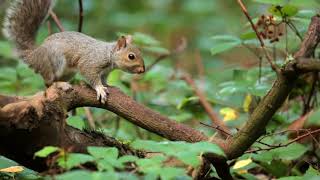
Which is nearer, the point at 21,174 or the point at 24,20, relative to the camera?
the point at 21,174

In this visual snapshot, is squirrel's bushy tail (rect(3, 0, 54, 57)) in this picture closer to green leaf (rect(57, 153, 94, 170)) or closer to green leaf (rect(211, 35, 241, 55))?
green leaf (rect(211, 35, 241, 55))

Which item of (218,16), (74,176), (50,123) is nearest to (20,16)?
(50,123)

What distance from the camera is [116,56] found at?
2.86m

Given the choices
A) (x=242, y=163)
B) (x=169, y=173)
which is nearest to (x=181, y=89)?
(x=242, y=163)

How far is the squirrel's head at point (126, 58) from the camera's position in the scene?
2.83 m

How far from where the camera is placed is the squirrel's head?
2832mm

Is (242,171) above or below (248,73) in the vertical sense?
Answer: below

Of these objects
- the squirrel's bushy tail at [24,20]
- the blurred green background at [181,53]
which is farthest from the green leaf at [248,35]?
the squirrel's bushy tail at [24,20]

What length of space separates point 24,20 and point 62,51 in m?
0.32

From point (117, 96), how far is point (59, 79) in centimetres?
73

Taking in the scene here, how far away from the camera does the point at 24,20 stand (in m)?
2.97

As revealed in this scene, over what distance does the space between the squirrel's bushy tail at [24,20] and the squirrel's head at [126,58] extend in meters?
0.41

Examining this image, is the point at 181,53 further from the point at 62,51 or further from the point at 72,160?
the point at 72,160

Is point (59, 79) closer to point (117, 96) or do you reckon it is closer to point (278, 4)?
point (117, 96)
